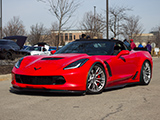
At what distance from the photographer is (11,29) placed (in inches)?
2338

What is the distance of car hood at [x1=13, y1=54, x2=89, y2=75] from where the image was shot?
5.92m

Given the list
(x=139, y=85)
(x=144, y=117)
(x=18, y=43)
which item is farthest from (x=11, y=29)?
(x=144, y=117)

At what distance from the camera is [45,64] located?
6.09 m

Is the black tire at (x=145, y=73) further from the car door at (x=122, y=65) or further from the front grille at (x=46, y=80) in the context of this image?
the front grille at (x=46, y=80)

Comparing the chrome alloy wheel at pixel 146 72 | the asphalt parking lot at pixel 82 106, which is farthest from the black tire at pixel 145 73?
the asphalt parking lot at pixel 82 106

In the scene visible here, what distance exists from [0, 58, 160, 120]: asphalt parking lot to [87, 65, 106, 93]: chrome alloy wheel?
184 millimetres

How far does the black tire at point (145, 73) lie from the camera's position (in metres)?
7.98

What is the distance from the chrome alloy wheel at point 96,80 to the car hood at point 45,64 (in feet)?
1.20

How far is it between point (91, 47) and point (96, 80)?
1.07m

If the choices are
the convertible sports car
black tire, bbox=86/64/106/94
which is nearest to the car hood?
the convertible sports car

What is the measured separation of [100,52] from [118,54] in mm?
439

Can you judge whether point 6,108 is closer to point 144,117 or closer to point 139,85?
point 144,117

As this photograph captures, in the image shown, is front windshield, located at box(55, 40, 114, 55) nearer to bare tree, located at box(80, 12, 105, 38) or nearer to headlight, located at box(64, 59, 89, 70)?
headlight, located at box(64, 59, 89, 70)

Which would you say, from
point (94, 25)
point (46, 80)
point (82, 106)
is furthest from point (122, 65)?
point (94, 25)
